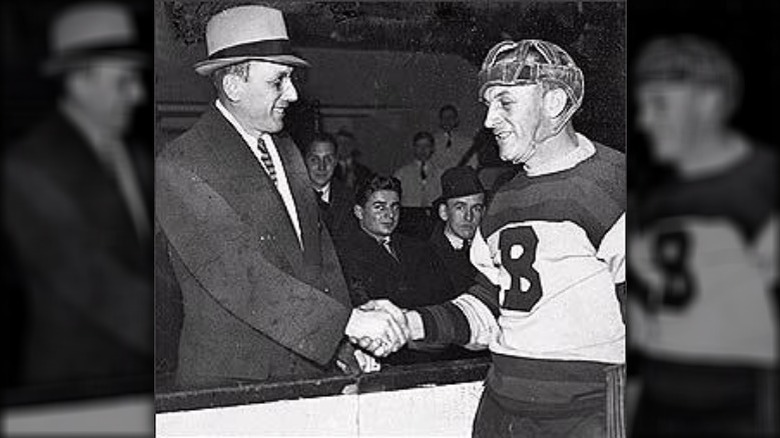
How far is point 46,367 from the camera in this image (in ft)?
9.12

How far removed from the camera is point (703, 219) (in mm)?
2725

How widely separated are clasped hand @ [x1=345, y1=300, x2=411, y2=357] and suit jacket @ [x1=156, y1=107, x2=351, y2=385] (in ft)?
0.03

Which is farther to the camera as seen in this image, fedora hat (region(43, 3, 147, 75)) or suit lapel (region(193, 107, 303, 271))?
fedora hat (region(43, 3, 147, 75))

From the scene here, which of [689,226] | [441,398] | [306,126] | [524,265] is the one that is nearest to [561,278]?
[524,265]

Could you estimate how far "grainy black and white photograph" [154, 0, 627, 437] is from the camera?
3.50 feet

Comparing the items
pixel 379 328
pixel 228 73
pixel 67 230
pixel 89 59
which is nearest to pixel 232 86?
pixel 228 73

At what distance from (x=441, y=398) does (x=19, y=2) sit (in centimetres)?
192

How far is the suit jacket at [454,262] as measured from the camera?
1.13 metres

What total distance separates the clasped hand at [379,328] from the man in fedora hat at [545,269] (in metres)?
0.04

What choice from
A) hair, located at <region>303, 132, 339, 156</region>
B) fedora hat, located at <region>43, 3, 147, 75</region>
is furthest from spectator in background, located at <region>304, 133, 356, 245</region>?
fedora hat, located at <region>43, 3, 147, 75</region>

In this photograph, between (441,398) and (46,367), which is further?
(46,367)

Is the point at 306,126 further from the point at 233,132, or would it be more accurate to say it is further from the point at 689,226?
the point at 689,226

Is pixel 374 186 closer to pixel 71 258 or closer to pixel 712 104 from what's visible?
pixel 71 258

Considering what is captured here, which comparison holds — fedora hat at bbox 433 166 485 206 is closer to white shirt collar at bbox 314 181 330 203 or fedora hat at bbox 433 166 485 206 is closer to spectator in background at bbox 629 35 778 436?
white shirt collar at bbox 314 181 330 203
